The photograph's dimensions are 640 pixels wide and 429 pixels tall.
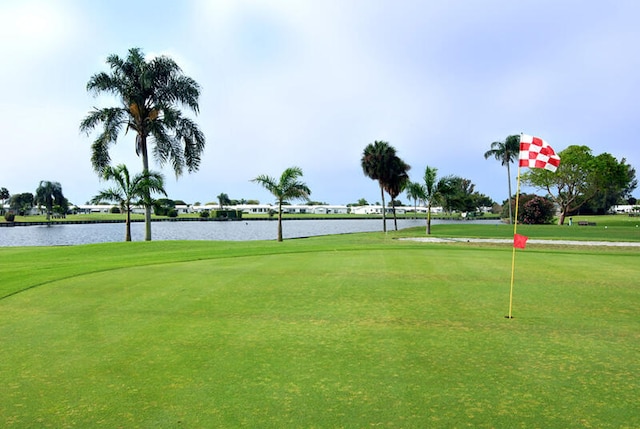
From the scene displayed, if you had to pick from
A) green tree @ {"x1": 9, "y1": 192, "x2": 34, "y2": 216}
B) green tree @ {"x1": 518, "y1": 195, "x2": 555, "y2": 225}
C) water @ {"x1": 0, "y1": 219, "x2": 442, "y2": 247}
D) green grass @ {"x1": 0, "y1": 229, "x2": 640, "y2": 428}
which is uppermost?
green tree @ {"x1": 9, "y1": 192, "x2": 34, "y2": 216}

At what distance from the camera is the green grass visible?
4.00 metres

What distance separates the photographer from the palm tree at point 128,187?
1219 inches

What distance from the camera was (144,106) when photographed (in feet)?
111

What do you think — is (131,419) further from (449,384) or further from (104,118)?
(104,118)

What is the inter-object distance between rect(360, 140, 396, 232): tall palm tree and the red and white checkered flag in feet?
149

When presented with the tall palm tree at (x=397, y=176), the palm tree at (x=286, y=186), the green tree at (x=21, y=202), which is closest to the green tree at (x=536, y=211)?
the tall palm tree at (x=397, y=176)

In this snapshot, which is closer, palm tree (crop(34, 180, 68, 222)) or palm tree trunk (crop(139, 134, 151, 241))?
palm tree trunk (crop(139, 134, 151, 241))

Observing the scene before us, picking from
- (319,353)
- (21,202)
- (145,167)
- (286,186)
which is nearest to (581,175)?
(286,186)

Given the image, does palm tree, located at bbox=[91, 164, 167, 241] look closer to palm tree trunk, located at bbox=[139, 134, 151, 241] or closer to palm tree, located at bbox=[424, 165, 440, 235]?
palm tree trunk, located at bbox=[139, 134, 151, 241]

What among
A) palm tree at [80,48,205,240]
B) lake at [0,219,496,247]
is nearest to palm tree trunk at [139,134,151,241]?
palm tree at [80,48,205,240]

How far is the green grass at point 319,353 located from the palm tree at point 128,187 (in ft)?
72.1

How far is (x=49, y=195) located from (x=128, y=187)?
10827 cm

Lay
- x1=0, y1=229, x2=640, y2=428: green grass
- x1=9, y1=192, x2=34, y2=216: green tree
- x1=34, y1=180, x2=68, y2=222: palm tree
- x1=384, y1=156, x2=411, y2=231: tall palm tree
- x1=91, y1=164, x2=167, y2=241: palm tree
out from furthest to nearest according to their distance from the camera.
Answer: x1=9, y1=192, x2=34, y2=216: green tree, x1=34, y1=180, x2=68, y2=222: palm tree, x1=384, y1=156, x2=411, y2=231: tall palm tree, x1=91, y1=164, x2=167, y2=241: palm tree, x1=0, y1=229, x2=640, y2=428: green grass

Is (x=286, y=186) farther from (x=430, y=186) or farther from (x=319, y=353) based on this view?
(x=319, y=353)
